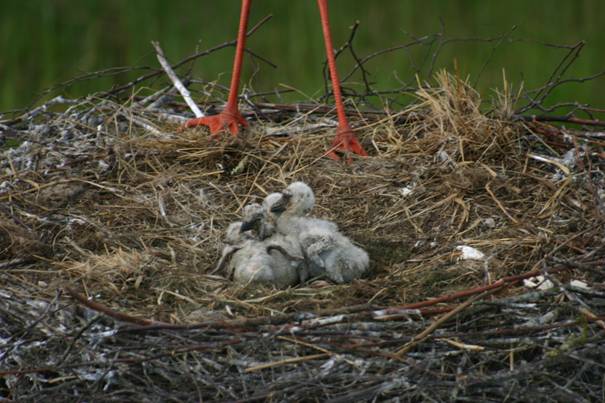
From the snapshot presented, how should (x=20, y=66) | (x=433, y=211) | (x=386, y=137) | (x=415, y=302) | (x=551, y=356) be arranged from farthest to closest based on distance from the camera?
(x=20, y=66)
(x=386, y=137)
(x=433, y=211)
(x=415, y=302)
(x=551, y=356)

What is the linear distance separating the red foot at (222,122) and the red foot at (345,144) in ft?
1.24

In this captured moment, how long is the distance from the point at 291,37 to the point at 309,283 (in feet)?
11.9

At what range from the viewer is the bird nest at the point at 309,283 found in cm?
387

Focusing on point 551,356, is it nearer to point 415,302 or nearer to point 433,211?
point 415,302

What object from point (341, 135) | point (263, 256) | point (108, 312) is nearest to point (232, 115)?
point (341, 135)

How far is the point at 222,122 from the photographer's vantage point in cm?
557

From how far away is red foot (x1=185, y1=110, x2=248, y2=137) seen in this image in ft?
18.2

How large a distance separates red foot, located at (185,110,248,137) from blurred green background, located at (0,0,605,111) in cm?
183

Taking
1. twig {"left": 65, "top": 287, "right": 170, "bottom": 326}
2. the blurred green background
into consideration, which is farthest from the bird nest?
the blurred green background

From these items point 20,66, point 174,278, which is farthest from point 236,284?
point 20,66

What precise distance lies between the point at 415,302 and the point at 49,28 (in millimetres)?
4469

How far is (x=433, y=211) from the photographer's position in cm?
503

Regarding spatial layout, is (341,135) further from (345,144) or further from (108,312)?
(108,312)

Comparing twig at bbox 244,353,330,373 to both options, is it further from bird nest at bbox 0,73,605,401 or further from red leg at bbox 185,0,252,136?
red leg at bbox 185,0,252,136
